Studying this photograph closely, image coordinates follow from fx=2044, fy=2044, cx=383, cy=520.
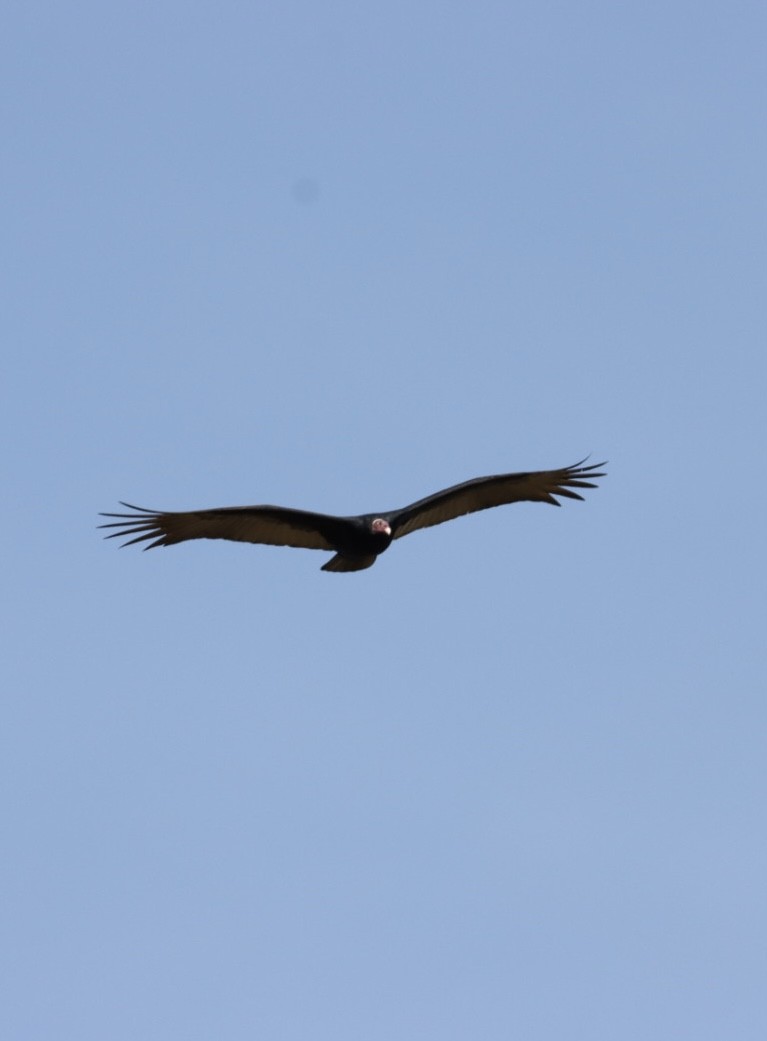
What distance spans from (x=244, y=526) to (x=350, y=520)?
65.6 inches

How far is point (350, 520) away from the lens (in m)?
31.9

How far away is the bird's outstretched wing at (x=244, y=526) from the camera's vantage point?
101 ft

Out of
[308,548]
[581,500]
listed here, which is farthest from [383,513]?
[581,500]

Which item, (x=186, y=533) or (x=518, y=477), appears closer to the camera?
(x=186, y=533)

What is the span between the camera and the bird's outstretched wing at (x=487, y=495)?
32.8 m

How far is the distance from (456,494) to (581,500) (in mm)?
2348

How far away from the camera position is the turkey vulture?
3114 centimetres

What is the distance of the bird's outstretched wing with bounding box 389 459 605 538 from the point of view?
3275 centimetres

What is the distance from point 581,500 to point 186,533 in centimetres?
693

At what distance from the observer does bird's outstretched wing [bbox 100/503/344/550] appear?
3089 centimetres

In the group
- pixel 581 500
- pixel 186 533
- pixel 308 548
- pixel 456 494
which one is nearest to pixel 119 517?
pixel 186 533

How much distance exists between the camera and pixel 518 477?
110 feet

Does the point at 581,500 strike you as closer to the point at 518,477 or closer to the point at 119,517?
the point at 518,477

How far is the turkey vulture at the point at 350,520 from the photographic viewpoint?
3114 cm
